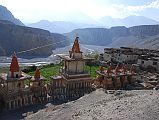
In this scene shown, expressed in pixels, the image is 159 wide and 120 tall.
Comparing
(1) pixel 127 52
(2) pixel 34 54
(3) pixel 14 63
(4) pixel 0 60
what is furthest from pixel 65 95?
(2) pixel 34 54

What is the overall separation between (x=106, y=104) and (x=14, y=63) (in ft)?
31.6

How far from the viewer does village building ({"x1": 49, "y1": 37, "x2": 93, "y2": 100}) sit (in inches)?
1254

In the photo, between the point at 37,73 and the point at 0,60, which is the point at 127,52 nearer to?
the point at 37,73

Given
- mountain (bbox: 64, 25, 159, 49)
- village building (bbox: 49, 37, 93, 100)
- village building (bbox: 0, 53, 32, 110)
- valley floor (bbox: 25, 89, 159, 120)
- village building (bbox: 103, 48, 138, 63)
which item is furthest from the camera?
mountain (bbox: 64, 25, 159, 49)

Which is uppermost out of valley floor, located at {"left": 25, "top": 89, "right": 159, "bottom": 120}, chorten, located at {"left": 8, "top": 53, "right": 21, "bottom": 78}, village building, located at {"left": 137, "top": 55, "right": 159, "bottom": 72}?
chorten, located at {"left": 8, "top": 53, "right": 21, "bottom": 78}

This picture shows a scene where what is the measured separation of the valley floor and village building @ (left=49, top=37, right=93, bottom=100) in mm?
3106

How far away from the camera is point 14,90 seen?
2902 cm

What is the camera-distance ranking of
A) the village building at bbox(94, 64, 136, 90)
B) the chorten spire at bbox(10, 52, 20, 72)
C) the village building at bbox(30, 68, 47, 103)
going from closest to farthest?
the chorten spire at bbox(10, 52, 20, 72) → the village building at bbox(30, 68, 47, 103) → the village building at bbox(94, 64, 136, 90)

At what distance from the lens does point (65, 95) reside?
31.5 metres

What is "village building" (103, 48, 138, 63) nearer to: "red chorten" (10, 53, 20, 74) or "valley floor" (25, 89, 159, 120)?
"valley floor" (25, 89, 159, 120)

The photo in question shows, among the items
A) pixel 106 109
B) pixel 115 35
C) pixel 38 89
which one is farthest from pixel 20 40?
pixel 106 109

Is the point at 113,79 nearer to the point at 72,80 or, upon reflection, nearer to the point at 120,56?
the point at 72,80

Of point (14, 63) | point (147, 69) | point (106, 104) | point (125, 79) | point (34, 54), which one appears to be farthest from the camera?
point (34, 54)

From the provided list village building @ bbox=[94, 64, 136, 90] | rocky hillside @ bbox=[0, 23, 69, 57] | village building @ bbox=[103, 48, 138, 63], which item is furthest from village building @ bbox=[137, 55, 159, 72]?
rocky hillside @ bbox=[0, 23, 69, 57]
